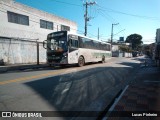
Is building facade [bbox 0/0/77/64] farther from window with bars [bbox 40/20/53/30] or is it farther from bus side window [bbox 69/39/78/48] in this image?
bus side window [bbox 69/39/78/48]

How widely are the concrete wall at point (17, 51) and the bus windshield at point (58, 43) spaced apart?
7045 mm

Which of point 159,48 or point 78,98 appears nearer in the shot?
point 78,98

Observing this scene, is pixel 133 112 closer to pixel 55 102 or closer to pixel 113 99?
pixel 113 99

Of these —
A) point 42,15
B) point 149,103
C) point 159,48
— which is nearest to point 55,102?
point 149,103

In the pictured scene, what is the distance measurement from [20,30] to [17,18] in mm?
1564

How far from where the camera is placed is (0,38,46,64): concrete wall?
59.4 ft

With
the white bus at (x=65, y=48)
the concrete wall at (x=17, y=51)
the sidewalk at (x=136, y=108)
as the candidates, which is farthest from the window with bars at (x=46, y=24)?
the sidewalk at (x=136, y=108)

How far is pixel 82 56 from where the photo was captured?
53.9 ft

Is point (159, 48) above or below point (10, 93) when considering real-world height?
above

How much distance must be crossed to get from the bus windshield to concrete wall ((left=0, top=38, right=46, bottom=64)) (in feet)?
23.1

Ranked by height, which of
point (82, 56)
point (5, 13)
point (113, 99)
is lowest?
point (113, 99)

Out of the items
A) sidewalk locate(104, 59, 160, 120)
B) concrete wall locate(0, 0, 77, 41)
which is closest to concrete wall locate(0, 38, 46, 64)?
concrete wall locate(0, 0, 77, 41)

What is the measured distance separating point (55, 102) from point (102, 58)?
18084mm

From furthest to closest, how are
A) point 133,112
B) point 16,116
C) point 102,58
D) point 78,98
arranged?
point 102,58, point 78,98, point 133,112, point 16,116
